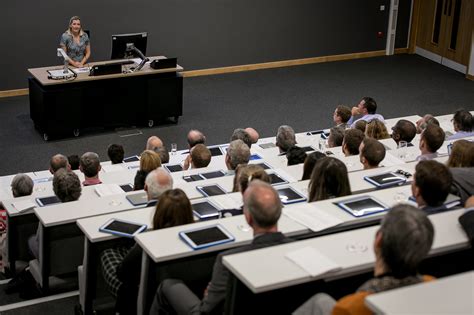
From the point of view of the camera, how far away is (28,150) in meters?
9.52

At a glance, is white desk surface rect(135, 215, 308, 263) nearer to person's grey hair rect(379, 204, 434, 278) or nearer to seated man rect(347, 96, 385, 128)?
person's grey hair rect(379, 204, 434, 278)

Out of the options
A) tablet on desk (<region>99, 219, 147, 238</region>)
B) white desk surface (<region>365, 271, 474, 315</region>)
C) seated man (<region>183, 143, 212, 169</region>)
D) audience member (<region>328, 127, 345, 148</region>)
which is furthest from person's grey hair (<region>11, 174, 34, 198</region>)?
white desk surface (<region>365, 271, 474, 315</region>)

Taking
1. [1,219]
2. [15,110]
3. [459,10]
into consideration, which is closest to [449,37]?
[459,10]

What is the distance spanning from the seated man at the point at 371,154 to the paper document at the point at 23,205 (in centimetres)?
250

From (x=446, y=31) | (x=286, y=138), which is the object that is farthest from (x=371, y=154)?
(x=446, y=31)

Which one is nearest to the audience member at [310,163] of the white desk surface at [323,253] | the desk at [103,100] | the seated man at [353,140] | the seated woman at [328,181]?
the seated woman at [328,181]

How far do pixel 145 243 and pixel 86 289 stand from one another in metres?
1.15

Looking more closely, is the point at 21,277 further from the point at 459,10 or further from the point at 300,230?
the point at 459,10

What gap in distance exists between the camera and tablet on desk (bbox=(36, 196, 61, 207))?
586 centimetres

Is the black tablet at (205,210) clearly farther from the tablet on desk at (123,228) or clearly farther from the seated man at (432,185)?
the seated man at (432,185)

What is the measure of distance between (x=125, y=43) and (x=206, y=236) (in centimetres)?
636

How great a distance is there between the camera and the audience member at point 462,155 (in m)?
5.45

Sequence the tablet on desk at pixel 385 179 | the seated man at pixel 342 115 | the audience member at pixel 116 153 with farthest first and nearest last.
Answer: the seated man at pixel 342 115 < the audience member at pixel 116 153 < the tablet on desk at pixel 385 179

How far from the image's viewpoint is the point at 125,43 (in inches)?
401
